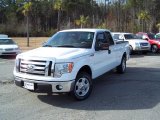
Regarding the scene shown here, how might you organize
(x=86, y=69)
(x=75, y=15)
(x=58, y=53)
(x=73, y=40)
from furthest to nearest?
(x=75, y=15), (x=73, y=40), (x=86, y=69), (x=58, y=53)

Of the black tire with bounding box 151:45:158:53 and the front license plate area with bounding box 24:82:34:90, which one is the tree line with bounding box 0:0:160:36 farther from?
the front license plate area with bounding box 24:82:34:90

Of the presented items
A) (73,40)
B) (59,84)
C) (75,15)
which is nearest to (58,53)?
(59,84)

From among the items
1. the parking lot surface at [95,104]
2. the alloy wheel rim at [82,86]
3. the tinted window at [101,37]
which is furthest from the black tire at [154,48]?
the alloy wheel rim at [82,86]

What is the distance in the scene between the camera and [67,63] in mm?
7250

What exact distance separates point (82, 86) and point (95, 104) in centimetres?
65

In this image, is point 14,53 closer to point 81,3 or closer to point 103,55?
point 103,55

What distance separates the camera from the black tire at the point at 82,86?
7574mm

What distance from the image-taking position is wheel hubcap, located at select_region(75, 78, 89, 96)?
7.63 meters

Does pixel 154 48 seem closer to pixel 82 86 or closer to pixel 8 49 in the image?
pixel 8 49

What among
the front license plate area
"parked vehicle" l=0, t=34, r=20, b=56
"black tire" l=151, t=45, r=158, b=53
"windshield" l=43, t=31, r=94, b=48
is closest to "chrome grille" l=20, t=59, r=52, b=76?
the front license plate area

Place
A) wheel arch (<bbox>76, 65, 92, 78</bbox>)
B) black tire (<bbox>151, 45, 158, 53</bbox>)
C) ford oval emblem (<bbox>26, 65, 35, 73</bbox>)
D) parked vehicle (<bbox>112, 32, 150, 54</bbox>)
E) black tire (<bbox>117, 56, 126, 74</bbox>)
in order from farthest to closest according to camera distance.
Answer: black tire (<bbox>151, 45, 158, 53</bbox>) < parked vehicle (<bbox>112, 32, 150, 54</bbox>) < black tire (<bbox>117, 56, 126, 74</bbox>) < wheel arch (<bbox>76, 65, 92, 78</bbox>) < ford oval emblem (<bbox>26, 65, 35, 73</bbox>)

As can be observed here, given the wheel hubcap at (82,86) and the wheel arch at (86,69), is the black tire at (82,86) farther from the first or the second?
the wheel arch at (86,69)

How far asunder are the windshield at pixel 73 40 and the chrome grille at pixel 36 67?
1464mm

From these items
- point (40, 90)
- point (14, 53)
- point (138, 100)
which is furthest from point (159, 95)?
point (14, 53)
